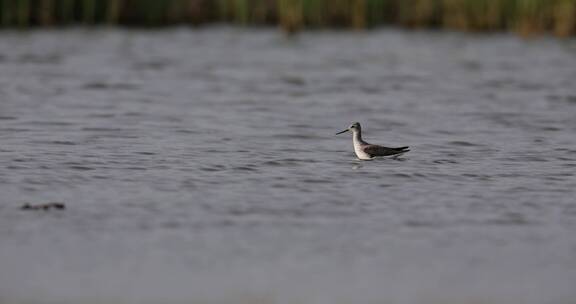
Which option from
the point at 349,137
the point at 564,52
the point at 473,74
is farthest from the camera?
the point at 564,52

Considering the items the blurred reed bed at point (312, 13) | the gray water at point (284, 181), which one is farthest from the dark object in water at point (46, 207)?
the blurred reed bed at point (312, 13)

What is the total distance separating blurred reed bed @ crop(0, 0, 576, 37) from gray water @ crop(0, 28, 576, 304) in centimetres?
276

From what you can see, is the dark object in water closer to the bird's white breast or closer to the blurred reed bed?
the bird's white breast

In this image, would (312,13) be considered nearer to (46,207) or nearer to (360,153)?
(360,153)

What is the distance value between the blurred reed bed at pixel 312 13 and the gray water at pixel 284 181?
2.76 meters

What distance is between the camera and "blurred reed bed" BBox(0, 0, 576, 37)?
29.4 m

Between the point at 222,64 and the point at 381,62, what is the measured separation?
347cm

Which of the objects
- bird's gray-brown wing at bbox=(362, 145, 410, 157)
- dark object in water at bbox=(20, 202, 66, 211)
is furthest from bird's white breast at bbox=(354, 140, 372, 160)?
Answer: dark object in water at bbox=(20, 202, 66, 211)

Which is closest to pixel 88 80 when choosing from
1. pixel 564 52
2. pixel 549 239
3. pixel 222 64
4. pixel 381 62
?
pixel 222 64

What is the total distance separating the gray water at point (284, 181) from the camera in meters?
8.41

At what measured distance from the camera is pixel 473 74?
25.2 meters

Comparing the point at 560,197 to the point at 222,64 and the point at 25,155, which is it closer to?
the point at 25,155

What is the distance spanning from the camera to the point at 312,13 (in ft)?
105

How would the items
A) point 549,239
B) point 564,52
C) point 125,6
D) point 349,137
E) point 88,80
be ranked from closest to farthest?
point 549,239 → point 349,137 → point 88,80 → point 564,52 → point 125,6
